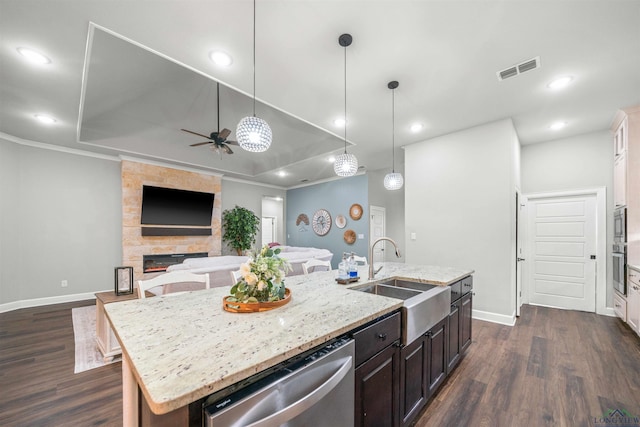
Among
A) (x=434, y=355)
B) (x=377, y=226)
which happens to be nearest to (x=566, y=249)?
(x=377, y=226)

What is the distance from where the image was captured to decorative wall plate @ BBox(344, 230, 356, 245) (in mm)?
6720

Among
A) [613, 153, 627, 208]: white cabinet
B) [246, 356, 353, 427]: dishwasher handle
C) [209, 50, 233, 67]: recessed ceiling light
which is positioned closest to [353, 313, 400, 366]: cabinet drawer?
[246, 356, 353, 427]: dishwasher handle

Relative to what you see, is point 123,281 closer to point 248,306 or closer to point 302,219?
point 248,306

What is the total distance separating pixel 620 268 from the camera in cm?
354

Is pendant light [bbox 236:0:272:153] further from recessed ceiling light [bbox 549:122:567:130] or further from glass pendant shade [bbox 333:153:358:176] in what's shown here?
recessed ceiling light [bbox 549:122:567:130]

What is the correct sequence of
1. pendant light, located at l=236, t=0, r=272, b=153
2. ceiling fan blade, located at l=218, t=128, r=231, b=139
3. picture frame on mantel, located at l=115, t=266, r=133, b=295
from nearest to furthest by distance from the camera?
1. pendant light, located at l=236, t=0, r=272, b=153
2. picture frame on mantel, located at l=115, t=266, r=133, b=295
3. ceiling fan blade, located at l=218, t=128, r=231, b=139

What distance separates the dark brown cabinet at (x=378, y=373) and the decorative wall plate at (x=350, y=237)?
17.1 ft

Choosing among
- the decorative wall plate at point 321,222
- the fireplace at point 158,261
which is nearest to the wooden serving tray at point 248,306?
the fireplace at point 158,261

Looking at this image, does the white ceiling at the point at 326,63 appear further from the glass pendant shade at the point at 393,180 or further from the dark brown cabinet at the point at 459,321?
the dark brown cabinet at the point at 459,321

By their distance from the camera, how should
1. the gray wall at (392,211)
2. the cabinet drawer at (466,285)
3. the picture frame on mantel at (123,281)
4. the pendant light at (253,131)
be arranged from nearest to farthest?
the pendant light at (253,131) < the cabinet drawer at (466,285) < the picture frame on mantel at (123,281) < the gray wall at (392,211)

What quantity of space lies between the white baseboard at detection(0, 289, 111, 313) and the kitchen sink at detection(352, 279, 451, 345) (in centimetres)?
573

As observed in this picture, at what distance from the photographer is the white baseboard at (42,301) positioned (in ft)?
13.5

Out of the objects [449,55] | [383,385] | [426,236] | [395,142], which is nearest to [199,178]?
[395,142]

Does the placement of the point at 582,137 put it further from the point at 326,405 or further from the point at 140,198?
the point at 140,198
